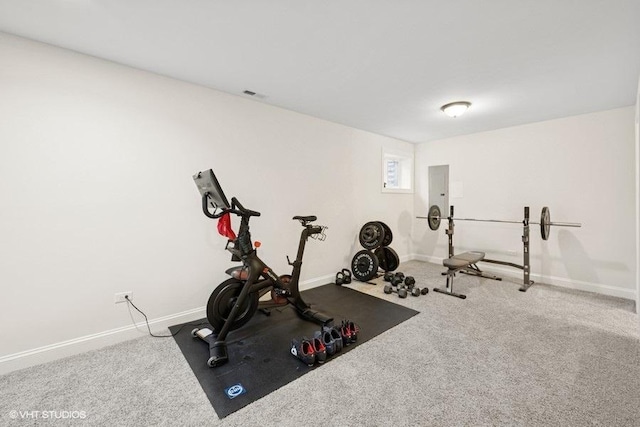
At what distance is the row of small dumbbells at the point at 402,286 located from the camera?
3471 mm

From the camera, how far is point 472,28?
74.1 inches

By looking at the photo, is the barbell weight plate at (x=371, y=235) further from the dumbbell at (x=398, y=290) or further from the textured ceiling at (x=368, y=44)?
the textured ceiling at (x=368, y=44)

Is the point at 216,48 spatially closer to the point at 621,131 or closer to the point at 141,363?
the point at 141,363

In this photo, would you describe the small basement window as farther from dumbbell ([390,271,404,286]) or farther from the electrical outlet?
the electrical outlet

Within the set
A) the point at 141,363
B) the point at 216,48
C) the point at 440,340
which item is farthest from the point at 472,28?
the point at 141,363

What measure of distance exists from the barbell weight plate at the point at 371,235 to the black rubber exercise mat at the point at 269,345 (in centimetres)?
92

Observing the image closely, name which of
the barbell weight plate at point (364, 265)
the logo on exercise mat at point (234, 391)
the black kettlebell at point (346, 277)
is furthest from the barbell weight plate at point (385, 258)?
the logo on exercise mat at point (234, 391)

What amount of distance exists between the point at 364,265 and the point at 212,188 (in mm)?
2711

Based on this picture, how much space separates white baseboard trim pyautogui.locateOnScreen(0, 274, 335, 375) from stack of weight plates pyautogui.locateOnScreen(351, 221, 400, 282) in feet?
7.55

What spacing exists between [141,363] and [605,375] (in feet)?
11.3

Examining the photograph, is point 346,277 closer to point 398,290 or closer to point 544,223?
point 398,290

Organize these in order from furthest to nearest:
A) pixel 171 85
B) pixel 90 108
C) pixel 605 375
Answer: pixel 171 85 < pixel 90 108 < pixel 605 375

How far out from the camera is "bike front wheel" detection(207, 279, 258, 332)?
7.68ft

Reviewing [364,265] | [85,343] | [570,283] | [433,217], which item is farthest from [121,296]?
[570,283]
